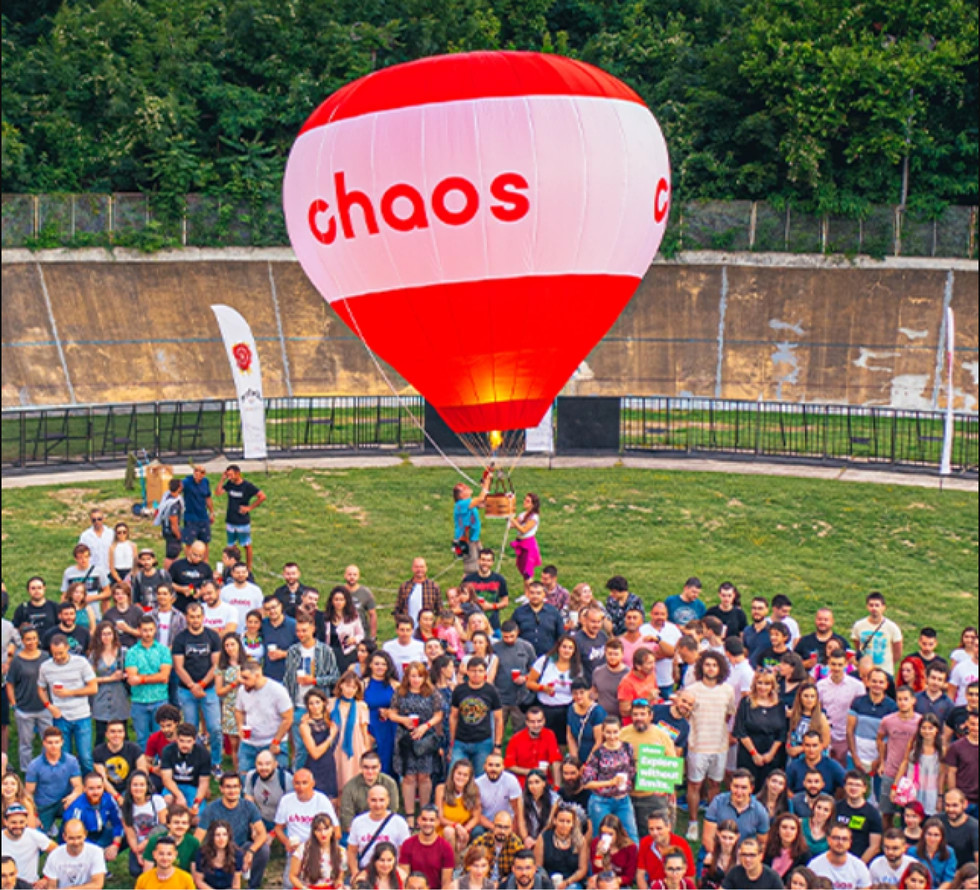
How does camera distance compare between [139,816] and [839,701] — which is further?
[839,701]

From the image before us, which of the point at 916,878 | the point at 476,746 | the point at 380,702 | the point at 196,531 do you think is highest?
the point at 196,531

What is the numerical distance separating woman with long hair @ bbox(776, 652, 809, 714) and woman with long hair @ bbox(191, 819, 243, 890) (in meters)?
5.34

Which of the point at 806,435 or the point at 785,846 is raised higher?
the point at 806,435

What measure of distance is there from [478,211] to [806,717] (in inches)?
250

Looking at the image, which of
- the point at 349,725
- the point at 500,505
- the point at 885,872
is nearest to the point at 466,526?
the point at 500,505

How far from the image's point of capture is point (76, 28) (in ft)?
143

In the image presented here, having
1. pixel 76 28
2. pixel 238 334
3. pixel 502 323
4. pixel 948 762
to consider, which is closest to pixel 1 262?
pixel 76 28

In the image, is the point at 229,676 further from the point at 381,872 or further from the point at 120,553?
the point at 120,553

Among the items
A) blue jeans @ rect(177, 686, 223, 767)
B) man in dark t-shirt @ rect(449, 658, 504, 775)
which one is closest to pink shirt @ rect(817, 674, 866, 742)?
man in dark t-shirt @ rect(449, 658, 504, 775)

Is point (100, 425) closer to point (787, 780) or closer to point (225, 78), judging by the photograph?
point (225, 78)

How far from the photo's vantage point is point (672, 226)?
1608 inches

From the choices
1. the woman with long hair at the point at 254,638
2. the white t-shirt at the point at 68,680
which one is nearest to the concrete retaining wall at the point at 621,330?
the woman with long hair at the point at 254,638

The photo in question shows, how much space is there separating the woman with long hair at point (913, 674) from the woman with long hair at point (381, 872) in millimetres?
5253

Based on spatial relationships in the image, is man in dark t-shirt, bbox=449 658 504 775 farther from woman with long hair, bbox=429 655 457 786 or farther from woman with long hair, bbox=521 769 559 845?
woman with long hair, bbox=521 769 559 845
